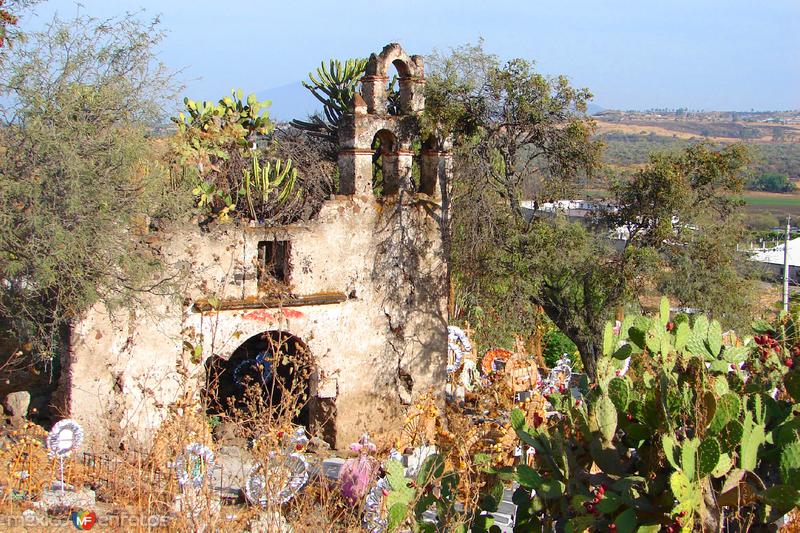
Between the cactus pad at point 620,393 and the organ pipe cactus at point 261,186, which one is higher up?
the organ pipe cactus at point 261,186

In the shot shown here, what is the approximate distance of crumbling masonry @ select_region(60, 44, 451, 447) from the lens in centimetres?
1162

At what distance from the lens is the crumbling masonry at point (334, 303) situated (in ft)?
38.1

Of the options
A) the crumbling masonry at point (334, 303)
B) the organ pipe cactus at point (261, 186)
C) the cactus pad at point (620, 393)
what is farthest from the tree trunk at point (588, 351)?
the cactus pad at point (620, 393)

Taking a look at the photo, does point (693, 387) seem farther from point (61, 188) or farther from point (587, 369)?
point (587, 369)

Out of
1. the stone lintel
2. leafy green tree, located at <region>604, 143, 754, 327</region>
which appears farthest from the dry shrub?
leafy green tree, located at <region>604, 143, 754, 327</region>

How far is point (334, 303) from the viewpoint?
44.3 ft

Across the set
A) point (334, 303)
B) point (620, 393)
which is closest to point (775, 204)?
point (334, 303)

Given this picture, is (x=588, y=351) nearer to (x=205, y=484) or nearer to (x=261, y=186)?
(x=261, y=186)

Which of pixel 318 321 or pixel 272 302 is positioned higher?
pixel 272 302

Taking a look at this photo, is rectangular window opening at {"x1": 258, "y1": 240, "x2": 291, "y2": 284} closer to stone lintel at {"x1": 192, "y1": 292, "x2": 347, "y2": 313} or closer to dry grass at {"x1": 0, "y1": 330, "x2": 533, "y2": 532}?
stone lintel at {"x1": 192, "y1": 292, "x2": 347, "y2": 313}

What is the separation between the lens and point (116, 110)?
11.2 m

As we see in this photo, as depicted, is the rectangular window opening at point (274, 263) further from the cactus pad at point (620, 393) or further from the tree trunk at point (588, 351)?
the cactus pad at point (620, 393)

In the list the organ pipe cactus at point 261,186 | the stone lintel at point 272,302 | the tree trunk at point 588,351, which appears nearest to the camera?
the stone lintel at point 272,302

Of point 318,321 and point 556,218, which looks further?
point 556,218
